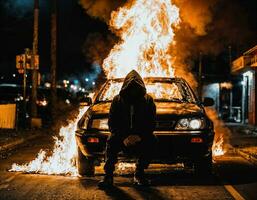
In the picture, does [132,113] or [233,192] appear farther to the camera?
[132,113]

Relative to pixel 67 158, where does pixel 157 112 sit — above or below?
above

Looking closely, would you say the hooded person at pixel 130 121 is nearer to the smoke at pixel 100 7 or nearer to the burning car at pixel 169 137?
the burning car at pixel 169 137

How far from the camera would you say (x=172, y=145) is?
7.94 metres

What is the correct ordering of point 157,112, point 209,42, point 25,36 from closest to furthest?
point 157,112, point 209,42, point 25,36

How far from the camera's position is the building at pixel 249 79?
19816mm

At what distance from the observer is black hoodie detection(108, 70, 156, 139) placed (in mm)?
7512

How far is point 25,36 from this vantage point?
33188 millimetres

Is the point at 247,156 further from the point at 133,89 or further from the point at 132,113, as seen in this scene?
the point at 133,89

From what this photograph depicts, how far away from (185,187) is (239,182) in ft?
3.45

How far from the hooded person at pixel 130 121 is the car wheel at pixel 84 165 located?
0.94 m

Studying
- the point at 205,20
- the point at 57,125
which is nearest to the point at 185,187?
the point at 205,20

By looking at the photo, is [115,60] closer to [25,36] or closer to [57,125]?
[57,125]

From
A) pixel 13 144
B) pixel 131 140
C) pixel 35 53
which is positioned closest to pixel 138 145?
pixel 131 140

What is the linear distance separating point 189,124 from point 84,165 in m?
1.81
